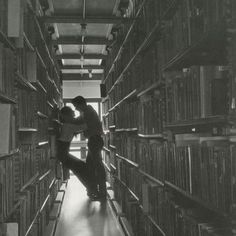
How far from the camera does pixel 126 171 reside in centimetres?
437

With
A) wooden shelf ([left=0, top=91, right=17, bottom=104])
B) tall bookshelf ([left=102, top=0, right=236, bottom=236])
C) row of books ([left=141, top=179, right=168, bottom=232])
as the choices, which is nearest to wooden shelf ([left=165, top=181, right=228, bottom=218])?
tall bookshelf ([left=102, top=0, right=236, bottom=236])

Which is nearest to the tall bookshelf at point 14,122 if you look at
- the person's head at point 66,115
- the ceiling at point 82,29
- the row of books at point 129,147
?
the row of books at point 129,147

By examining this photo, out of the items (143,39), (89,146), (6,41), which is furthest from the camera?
(89,146)

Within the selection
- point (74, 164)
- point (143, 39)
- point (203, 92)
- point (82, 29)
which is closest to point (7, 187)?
point (203, 92)

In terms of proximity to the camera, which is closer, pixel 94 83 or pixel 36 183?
pixel 36 183

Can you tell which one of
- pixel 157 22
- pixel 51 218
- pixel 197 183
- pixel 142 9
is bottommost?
pixel 51 218

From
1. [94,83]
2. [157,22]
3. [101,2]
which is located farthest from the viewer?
[94,83]

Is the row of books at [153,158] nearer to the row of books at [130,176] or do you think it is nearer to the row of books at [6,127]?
the row of books at [130,176]

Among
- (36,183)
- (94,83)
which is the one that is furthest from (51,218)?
(94,83)

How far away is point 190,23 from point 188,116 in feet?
1.51

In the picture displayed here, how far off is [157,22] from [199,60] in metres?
0.58

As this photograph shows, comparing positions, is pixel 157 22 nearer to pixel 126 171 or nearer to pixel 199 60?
pixel 199 60

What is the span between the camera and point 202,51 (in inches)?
74.7

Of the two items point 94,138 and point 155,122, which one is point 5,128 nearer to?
point 155,122
